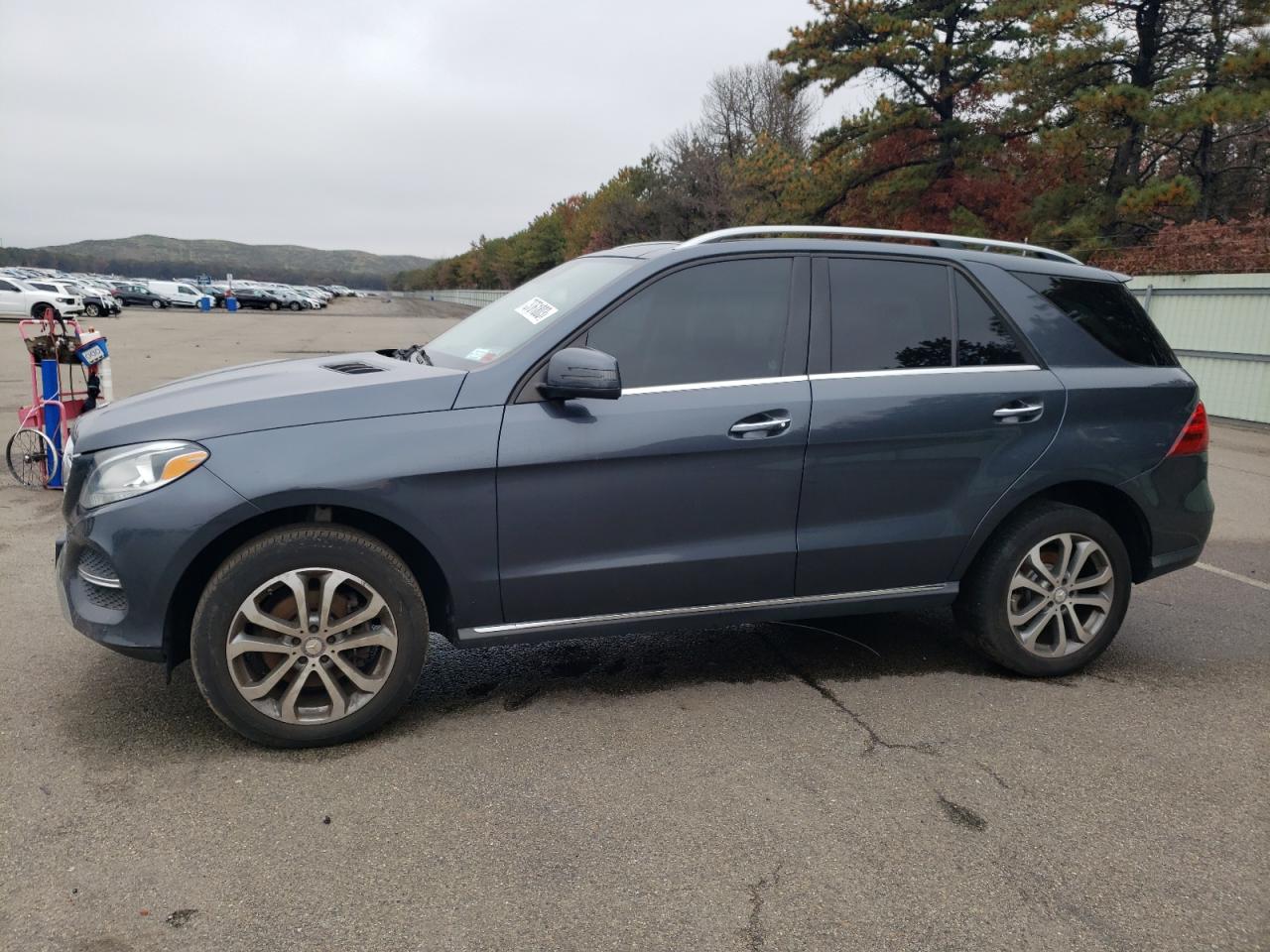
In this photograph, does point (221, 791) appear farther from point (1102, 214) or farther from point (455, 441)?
point (1102, 214)

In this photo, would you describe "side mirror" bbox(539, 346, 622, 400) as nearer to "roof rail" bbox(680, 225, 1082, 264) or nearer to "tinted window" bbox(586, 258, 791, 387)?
"tinted window" bbox(586, 258, 791, 387)

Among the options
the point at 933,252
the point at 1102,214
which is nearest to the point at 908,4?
the point at 1102,214

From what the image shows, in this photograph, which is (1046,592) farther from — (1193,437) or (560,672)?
(560,672)

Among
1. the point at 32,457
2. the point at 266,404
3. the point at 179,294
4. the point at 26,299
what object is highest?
the point at 179,294

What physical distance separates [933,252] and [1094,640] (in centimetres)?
183


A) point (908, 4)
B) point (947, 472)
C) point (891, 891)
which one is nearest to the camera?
point (891, 891)

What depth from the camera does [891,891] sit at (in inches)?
107

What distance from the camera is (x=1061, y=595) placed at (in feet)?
14.0

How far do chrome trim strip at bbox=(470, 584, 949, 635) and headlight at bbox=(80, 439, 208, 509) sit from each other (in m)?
1.14

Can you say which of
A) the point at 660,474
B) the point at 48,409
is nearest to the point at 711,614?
the point at 660,474

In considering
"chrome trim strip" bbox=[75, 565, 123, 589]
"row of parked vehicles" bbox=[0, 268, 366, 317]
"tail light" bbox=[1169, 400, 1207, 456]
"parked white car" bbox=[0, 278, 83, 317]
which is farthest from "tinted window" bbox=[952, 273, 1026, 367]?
"parked white car" bbox=[0, 278, 83, 317]

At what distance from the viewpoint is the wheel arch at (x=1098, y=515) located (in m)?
4.18

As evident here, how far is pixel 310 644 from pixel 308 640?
15 millimetres

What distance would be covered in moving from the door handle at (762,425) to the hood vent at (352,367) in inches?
54.9
